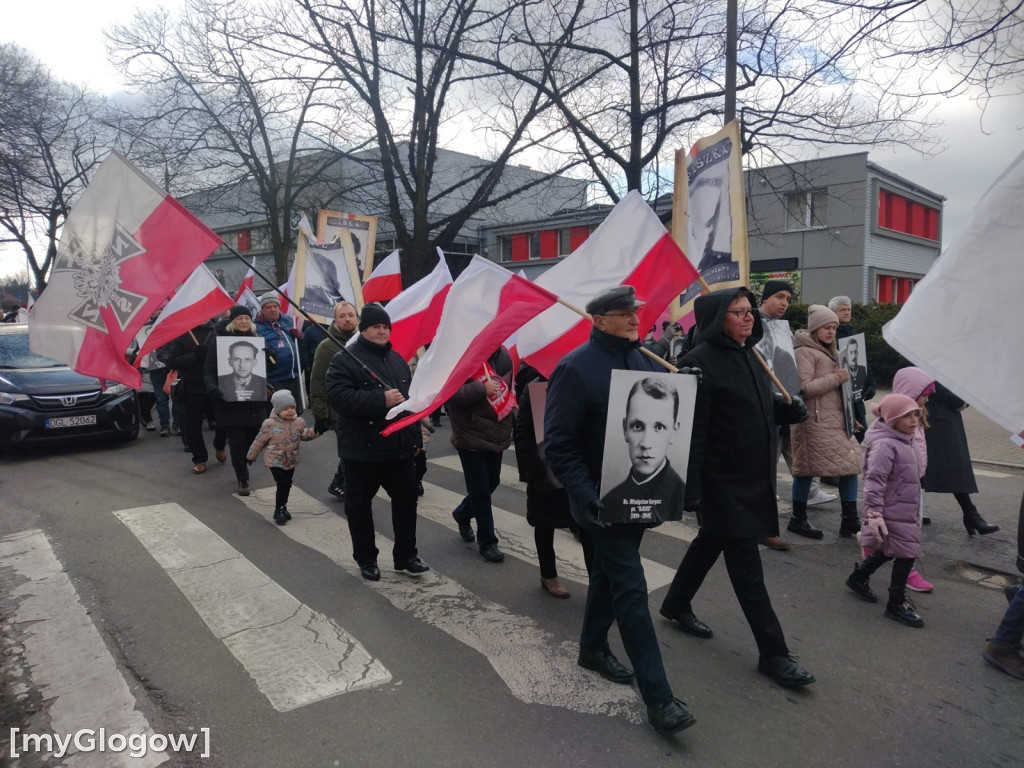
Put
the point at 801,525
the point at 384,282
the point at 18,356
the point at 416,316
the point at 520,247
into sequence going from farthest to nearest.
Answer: the point at 520,247, the point at 384,282, the point at 18,356, the point at 416,316, the point at 801,525

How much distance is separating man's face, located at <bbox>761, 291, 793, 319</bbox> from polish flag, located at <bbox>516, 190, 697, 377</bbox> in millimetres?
1065

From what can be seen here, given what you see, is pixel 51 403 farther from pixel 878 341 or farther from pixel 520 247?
pixel 520 247

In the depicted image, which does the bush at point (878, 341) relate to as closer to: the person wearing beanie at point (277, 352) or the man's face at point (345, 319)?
the person wearing beanie at point (277, 352)

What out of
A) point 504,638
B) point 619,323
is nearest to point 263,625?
point 504,638

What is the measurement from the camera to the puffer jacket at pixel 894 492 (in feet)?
13.6

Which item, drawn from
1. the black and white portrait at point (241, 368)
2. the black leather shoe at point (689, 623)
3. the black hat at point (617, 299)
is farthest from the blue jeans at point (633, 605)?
the black and white portrait at point (241, 368)

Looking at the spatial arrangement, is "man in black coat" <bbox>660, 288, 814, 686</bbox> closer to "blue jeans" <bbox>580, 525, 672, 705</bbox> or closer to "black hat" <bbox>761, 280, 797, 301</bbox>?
"blue jeans" <bbox>580, 525, 672, 705</bbox>

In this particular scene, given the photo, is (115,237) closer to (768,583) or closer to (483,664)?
(483,664)

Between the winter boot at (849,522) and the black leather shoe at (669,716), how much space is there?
338 cm

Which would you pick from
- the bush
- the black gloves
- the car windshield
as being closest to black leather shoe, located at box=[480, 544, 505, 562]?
the black gloves

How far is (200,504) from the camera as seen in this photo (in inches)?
265

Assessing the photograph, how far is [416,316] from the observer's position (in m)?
6.19

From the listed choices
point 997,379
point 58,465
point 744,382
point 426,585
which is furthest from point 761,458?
point 58,465

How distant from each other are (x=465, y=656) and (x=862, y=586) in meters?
2.56
